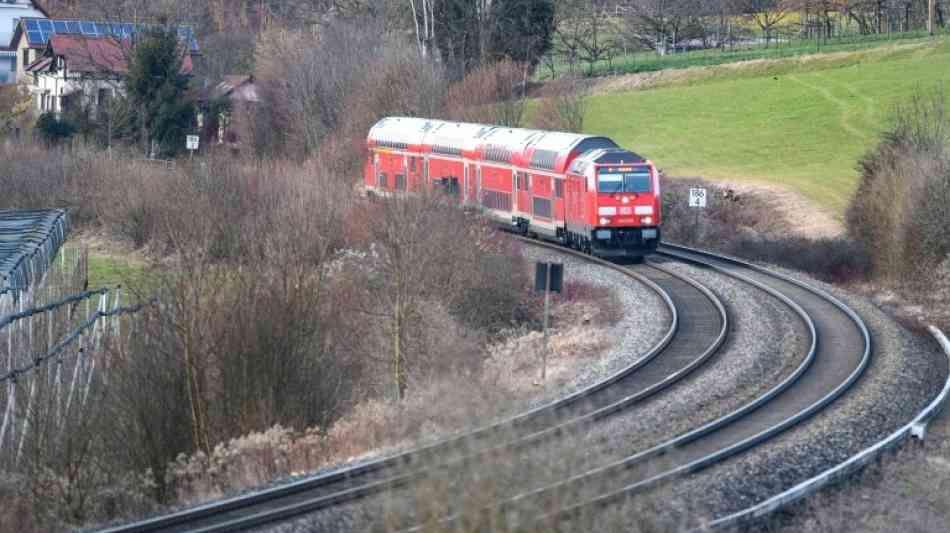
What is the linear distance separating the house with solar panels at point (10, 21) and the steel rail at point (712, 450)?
71774 millimetres

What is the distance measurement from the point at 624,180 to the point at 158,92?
33.0m

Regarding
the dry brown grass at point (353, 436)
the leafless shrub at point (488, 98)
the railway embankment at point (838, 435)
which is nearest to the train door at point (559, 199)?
the railway embankment at point (838, 435)

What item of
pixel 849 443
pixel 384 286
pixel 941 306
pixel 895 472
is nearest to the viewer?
pixel 895 472

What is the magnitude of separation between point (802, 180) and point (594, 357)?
91.7ft

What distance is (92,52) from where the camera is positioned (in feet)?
234

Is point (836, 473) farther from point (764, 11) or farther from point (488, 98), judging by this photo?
point (764, 11)

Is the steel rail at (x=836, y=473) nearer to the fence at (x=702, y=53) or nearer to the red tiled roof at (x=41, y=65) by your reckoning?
the fence at (x=702, y=53)

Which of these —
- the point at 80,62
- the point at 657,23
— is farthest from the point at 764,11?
the point at 80,62

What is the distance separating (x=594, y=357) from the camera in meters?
22.7

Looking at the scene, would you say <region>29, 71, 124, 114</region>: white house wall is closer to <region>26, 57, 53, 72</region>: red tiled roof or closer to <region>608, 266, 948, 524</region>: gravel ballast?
<region>26, 57, 53, 72</region>: red tiled roof

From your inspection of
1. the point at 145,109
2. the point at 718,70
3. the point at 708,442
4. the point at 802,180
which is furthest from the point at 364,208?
the point at 718,70

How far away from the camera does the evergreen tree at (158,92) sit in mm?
58969

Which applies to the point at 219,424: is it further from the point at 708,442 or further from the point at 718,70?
the point at 718,70

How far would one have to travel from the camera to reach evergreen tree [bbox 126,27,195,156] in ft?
193
